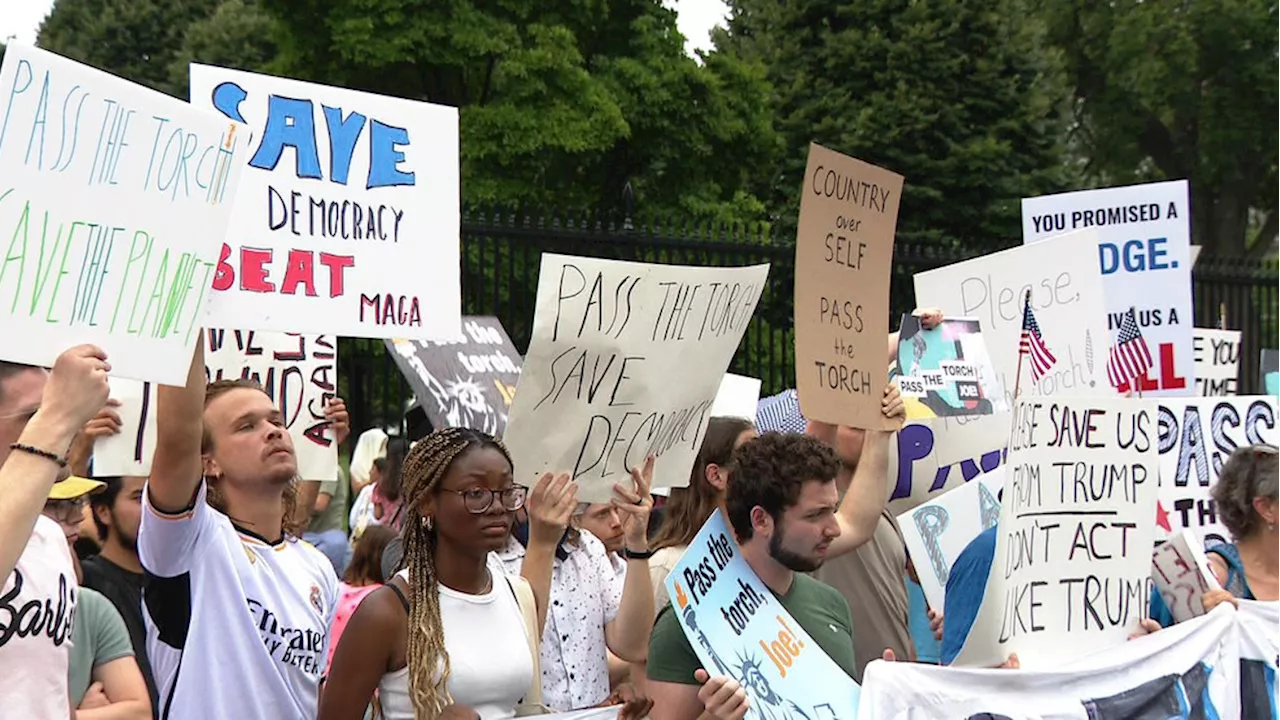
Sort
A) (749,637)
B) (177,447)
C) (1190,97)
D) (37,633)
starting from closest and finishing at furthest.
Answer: (37,633) → (177,447) → (749,637) → (1190,97)

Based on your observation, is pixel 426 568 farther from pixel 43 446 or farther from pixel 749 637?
pixel 43 446

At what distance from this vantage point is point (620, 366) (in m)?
4.43

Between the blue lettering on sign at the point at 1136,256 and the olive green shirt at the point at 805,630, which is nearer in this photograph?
the olive green shirt at the point at 805,630

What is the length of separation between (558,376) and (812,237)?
1328 millimetres

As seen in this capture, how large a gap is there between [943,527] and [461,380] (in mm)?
2491

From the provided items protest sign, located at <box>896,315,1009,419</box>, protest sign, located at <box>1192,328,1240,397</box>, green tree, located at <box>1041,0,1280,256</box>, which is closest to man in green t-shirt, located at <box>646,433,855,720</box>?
protest sign, located at <box>896,315,1009,419</box>

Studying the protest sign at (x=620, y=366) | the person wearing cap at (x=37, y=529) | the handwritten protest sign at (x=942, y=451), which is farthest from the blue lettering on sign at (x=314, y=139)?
the handwritten protest sign at (x=942, y=451)

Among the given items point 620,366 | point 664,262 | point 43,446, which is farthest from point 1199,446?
point 664,262

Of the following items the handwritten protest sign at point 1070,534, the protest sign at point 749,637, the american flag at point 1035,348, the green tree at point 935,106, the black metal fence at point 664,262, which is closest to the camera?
the protest sign at point 749,637

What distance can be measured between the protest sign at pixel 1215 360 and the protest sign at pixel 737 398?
3013mm

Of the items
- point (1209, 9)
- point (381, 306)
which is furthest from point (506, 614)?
point (1209, 9)

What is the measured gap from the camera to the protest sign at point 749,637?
156 inches

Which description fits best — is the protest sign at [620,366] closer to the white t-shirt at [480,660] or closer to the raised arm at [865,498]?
the white t-shirt at [480,660]

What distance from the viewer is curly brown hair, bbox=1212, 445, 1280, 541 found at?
555 cm
